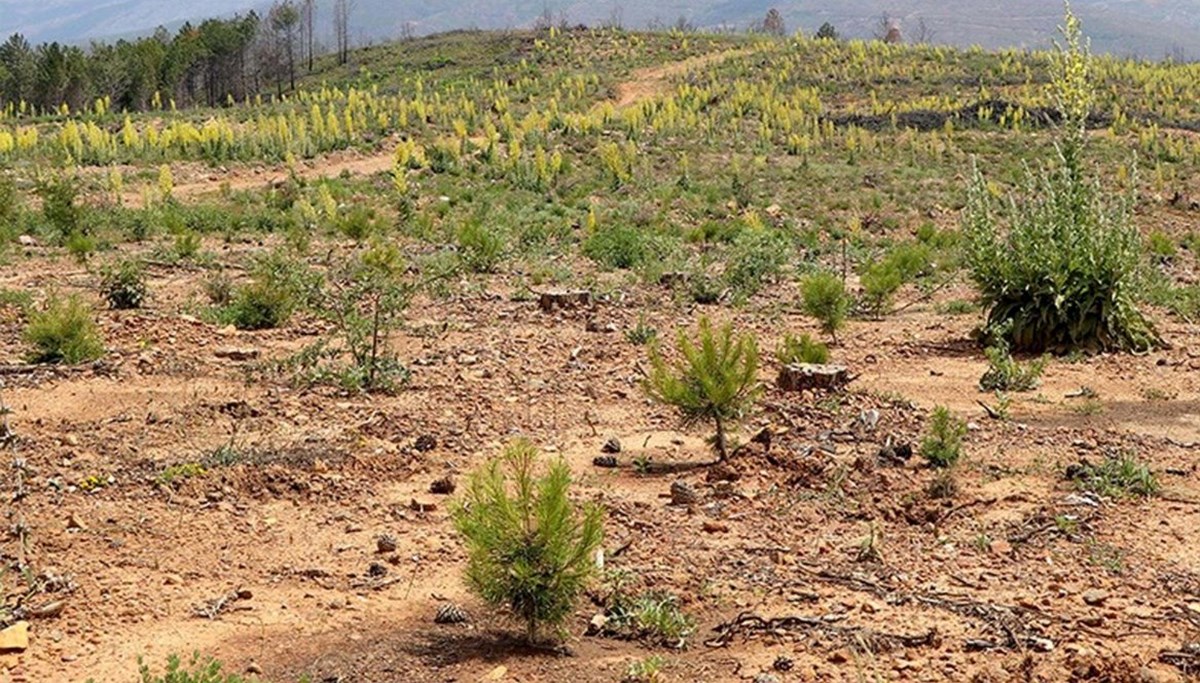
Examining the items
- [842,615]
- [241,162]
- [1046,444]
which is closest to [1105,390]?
[1046,444]

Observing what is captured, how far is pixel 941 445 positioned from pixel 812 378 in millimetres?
1714

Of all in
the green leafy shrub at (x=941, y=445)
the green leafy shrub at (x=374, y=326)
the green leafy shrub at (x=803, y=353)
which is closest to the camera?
the green leafy shrub at (x=941, y=445)

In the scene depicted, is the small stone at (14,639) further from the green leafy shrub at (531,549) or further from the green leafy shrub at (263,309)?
the green leafy shrub at (263,309)

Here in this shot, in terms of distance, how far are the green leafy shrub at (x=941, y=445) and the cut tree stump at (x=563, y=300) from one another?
5119 mm

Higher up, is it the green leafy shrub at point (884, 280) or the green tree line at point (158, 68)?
the green tree line at point (158, 68)

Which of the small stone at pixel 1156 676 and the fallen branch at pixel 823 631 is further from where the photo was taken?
the fallen branch at pixel 823 631

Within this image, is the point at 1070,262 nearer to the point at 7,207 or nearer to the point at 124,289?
the point at 124,289

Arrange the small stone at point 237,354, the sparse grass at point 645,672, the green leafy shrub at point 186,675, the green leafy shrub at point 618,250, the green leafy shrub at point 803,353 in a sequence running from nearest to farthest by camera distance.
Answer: the green leafy shrub at point 186,675
the sparse grass at point 645,672
the green leafy shrub at point 803,353
the small stone at point 237,354
the green leafy shrub at point 618,250

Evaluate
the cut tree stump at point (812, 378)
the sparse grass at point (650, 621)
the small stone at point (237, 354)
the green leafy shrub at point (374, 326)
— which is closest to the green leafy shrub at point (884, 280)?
the cut tree stump at point (812, 378)

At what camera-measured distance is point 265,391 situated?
25.2ft

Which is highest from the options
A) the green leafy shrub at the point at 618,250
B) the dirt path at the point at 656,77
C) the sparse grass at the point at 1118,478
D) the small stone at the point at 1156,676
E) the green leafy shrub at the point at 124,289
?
the dirt path at the point at 656,77

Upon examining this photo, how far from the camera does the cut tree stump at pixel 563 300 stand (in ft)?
36.2

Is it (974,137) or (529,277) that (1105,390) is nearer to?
(529,277)

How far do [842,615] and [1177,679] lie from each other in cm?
109
